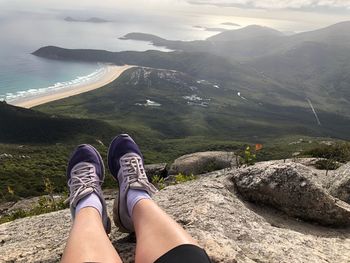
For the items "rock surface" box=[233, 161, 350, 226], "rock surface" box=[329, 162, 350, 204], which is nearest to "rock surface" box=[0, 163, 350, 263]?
"rock surface" box=[233, 161, 350, 226]

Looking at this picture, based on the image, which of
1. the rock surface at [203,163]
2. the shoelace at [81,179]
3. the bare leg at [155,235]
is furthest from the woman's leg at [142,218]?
the rock surface at [203,163]

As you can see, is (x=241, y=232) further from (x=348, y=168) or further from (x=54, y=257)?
(x=348, y=168)

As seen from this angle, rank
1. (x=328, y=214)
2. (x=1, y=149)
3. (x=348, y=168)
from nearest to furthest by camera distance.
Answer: (x=328, y=214)
(x=348, y=168)
(x=1, y=149)

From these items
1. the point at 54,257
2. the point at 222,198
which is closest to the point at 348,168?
the point at 222,198

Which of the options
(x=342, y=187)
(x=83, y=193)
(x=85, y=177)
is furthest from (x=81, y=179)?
(x=342, y=187)

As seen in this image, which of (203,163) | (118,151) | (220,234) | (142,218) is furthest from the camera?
(203,163)

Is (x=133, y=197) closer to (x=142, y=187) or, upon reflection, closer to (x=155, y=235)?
(x=142, y=187)

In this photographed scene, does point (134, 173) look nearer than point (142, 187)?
No
